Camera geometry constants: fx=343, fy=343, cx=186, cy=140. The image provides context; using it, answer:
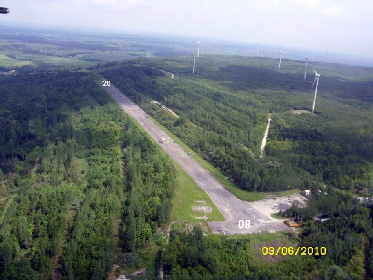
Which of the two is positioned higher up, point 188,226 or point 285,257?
point 285,257

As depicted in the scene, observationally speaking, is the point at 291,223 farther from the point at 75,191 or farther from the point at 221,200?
the point at 75,191

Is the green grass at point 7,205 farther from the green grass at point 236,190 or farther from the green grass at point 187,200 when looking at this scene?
the green grass at point 236,190

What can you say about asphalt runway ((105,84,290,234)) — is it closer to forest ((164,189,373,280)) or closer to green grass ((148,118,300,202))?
green grass ((148,118,300,202))

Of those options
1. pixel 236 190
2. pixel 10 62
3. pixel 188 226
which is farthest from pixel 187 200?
pixel 10 62

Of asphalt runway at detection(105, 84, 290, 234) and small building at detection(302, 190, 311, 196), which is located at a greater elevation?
small building at detection(302, 190, 311, 196)

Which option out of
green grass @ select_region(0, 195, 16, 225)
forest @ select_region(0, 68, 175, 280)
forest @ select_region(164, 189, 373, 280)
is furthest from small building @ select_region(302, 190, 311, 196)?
green grass @ select_region(0, 195, 16, 225)

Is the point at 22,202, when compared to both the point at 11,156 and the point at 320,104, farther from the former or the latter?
the point at 320,104

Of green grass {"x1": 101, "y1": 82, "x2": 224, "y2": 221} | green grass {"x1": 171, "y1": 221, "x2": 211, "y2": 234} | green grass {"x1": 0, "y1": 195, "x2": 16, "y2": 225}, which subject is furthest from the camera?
green grass {"x1": 101, "y1": 82, "x2": 224, "y2": 221}
